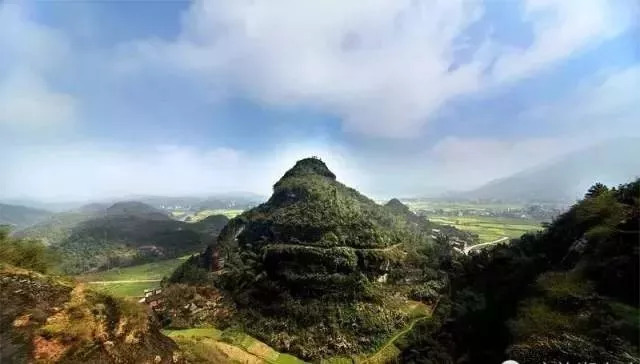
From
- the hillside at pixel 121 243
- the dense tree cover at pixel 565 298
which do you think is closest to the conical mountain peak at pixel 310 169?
the hillside at pixel 121 243

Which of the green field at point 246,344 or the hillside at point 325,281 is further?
the hillside at point 325,281

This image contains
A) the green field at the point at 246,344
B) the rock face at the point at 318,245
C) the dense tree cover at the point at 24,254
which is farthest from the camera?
the rock face at the point at 318,245

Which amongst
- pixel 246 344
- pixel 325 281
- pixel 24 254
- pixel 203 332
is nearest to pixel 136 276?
pixel 203 332

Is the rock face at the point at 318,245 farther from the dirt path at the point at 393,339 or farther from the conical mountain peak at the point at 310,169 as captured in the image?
the conical mountain peak at the point at 310,169

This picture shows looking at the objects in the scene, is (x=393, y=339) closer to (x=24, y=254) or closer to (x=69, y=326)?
(x=24, y=254)

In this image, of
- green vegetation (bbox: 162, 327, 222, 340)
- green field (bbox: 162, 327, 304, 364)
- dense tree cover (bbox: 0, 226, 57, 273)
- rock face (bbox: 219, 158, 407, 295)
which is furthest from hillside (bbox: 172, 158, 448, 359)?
dense tree cover (bbox: 0, 226, 57, 273)

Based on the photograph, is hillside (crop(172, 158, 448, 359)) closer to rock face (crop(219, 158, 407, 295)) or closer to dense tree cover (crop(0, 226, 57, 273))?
rock face (crop(219, 158, 407, 295))

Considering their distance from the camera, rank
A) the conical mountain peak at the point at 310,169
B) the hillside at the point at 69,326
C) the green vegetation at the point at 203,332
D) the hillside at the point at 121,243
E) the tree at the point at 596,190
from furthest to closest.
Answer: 1. the hillside at the point at 121,243
2. the conical mountain peak at the point at 310,169
3. the green vegetation at the point at 203,332
4. the tree at the point at 596,190
5. the hillside at the point at 69,326

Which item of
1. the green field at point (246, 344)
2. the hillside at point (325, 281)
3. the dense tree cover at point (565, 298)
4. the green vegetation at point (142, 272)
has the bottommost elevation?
the green vegetation at point (142, 272)

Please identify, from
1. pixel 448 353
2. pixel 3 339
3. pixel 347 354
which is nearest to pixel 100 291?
pixel 3 339
